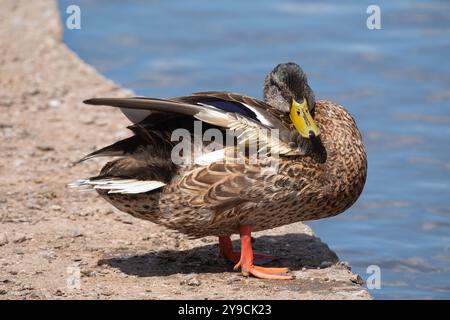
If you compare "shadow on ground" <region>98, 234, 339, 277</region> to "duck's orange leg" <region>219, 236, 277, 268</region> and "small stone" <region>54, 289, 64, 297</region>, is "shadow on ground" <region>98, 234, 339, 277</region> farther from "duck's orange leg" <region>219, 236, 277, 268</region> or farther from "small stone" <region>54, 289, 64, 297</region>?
"small stone" <region>54, 289, 64, 297</region>

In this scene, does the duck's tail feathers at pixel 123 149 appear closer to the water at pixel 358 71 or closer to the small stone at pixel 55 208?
the small stone at pixel 55 208

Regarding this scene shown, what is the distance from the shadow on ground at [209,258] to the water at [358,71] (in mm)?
693

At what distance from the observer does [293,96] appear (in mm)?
6086

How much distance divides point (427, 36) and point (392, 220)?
357cm

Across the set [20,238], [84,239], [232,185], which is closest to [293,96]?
[232,185]

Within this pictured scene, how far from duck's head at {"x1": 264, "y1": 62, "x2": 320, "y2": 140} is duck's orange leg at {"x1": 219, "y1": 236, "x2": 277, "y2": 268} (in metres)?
0.83

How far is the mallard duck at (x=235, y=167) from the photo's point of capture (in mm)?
5824

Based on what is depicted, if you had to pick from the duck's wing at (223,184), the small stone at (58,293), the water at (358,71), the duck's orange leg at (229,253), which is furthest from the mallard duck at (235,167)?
the water at (358,71)

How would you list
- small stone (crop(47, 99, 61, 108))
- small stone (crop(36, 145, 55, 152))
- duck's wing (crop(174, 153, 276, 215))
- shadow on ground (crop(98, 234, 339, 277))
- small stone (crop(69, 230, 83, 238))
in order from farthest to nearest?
small stone (crop(47, 99, 61, 108)) → small stone (crop(36, 145, 55, 152)) → small stone (crop(69, 230, 83, 238)) → shadow on ground (crop(98, 234, 339, 277)) → duck's wing (crop(174, 153, 276, 215))

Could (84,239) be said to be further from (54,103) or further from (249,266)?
(54,103)

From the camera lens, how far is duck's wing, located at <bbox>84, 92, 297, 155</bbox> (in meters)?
5.56

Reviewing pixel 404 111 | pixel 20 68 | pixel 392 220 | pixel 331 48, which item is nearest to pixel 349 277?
pixel 392 220

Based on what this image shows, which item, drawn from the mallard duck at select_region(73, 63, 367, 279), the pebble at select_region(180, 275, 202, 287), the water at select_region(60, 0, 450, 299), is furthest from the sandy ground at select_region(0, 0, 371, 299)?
the water at select_region(60, 0, 450, 299)

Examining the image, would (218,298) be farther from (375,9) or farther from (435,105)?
(375,9)
